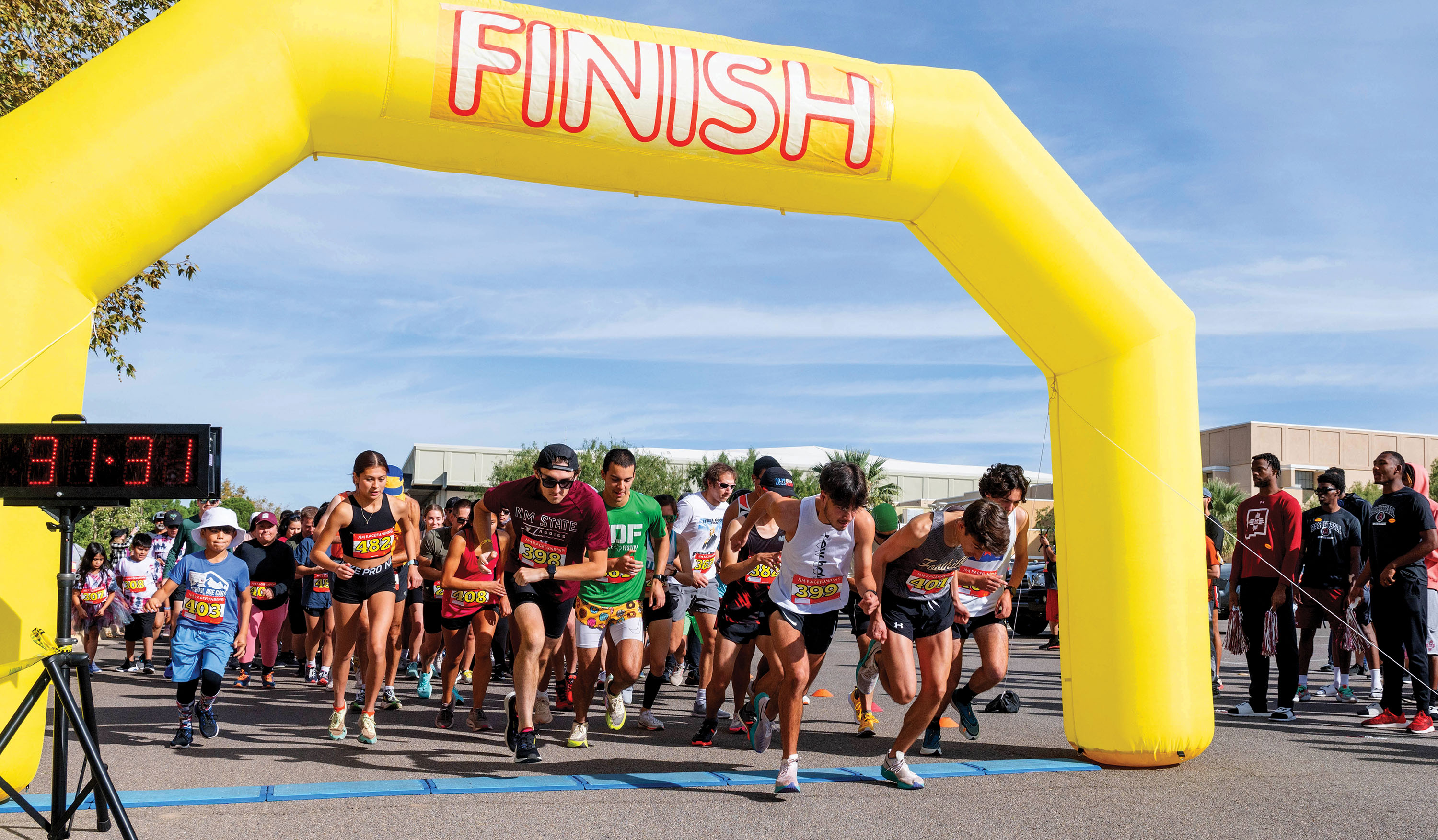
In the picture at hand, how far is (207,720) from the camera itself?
24.3 ft

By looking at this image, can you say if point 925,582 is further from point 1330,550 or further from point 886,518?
point 1330,550

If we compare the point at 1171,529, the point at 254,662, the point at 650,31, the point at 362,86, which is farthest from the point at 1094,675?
the point at 254,662

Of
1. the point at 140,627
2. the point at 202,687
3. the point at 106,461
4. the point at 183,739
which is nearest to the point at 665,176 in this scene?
the point at 106,461

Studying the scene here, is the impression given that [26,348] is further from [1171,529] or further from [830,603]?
[1171,529]

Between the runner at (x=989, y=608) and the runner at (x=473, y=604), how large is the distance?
10.3ft

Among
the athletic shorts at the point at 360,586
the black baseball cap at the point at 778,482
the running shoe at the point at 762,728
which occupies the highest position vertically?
the black baseball cap at the point at 778,482

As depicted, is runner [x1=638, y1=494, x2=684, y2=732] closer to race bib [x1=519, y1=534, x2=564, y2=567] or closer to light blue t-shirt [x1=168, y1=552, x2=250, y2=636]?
race bib [x1=519, y1=534, x2=564, y2=567]

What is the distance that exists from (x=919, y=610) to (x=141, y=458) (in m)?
4.34

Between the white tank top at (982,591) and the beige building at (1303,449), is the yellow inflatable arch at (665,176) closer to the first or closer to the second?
the white tank top at (982,591)

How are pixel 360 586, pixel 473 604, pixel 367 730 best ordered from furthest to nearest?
pixel 473 604
pixel 360 586
pixel 367 730

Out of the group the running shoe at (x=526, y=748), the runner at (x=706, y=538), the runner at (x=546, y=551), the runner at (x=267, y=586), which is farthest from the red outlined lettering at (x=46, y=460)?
the runner at (x=267, y=586)

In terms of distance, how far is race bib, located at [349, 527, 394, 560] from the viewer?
7359 millimetres

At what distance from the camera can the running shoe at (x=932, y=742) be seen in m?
7.00

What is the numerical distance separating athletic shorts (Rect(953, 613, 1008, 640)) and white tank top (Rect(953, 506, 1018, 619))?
0.02 meters
